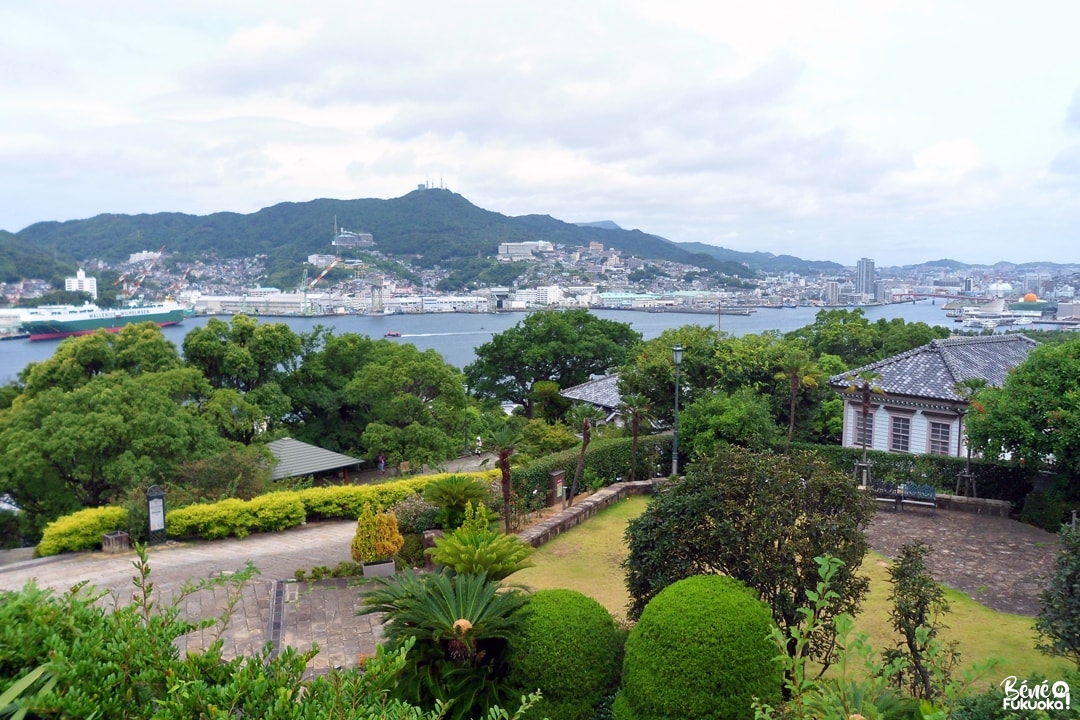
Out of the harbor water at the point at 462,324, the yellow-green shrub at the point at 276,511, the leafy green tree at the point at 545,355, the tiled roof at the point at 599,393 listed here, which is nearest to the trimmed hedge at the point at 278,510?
the yellow-green shrub at the point at 276,511

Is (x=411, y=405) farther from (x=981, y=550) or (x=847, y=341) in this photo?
(x=847, y=341)

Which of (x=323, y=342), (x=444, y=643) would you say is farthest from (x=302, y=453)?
(x=444, y=643)

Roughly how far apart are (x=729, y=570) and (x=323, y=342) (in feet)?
73.4

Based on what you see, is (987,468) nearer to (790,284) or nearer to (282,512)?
(282,512)

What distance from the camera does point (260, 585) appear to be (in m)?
9.32

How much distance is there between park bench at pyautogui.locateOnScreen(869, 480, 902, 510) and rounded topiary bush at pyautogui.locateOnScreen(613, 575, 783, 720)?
8.93m

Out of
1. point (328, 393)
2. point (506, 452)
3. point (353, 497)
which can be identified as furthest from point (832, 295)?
point (506, 452)

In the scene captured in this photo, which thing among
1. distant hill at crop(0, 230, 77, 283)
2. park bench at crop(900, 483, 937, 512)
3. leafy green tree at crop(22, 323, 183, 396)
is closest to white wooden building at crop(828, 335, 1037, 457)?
park bench at crop(900, 483, 937, 512)

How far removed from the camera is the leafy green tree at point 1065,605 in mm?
5910

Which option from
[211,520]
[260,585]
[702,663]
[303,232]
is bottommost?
[260,585]

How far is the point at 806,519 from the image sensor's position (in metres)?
6.04

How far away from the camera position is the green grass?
7336 mm

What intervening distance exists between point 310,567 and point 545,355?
20.5 meters

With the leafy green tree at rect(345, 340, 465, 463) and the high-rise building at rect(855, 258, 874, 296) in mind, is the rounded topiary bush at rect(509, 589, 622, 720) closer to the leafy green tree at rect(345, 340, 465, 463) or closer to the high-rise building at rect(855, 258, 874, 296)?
the leafy green tree at rect(345, 340, 465, 463)
